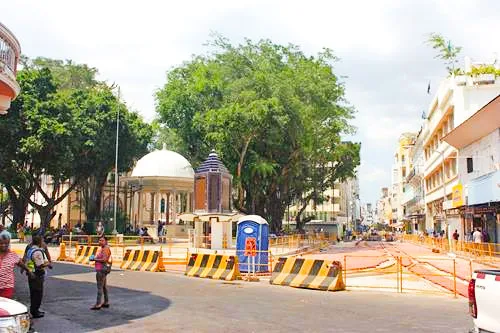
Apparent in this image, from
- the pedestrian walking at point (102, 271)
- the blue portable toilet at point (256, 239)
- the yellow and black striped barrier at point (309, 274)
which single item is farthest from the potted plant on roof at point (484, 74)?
the pedestrian walking at point (102, 271)

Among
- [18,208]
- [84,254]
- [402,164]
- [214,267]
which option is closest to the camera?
[214,267]

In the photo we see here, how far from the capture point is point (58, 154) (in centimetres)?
3719

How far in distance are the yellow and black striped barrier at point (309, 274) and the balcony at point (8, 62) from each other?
9572 mm

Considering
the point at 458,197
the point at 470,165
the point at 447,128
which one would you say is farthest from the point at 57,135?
the point at 447,128

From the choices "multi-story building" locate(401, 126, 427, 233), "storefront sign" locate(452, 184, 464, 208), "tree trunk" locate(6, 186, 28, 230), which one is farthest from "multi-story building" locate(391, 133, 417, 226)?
"tree trunk" locate(6, 186, 28, 230)

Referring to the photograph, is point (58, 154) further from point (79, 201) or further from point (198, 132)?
point (79, 201)

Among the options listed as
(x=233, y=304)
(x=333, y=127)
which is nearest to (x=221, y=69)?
(x=333, y=127)

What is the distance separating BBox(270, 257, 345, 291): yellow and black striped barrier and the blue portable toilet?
258 cm

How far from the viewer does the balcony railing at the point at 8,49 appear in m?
13.1

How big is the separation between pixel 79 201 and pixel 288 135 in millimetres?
25702

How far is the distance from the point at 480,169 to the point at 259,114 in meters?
15.4

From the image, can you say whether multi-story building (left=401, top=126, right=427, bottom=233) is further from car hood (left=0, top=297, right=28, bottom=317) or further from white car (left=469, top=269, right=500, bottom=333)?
car hood (left=0, top=297, right=28, bottom=317)

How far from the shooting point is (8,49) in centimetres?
1369

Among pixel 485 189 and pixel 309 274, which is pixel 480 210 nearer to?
pixel 485 189
